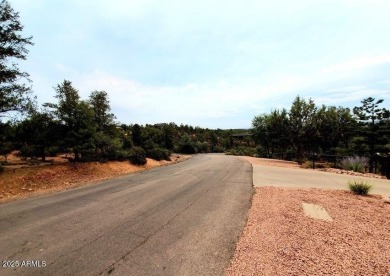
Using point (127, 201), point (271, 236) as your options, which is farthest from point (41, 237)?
point (271, 236)

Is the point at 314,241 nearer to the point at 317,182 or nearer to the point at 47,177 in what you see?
the point at 317,182

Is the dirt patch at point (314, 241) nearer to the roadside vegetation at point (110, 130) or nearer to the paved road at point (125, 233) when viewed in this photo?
the paved road at point (125, 233)

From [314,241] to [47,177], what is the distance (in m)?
13.5

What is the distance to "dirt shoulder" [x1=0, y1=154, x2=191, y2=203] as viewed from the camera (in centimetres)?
1063

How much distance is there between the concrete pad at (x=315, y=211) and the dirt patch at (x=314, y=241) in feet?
0.48

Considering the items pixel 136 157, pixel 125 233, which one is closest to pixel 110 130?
pixel 136 157

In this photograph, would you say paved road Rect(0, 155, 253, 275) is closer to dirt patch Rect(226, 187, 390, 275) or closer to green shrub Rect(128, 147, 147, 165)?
dirt patch Rect(226, 187, 390, 275)

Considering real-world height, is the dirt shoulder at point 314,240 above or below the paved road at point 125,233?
above

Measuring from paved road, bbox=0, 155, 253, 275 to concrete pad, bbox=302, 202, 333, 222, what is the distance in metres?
1.74

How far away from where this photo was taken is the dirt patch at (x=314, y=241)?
12.1ft

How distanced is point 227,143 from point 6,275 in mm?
63254

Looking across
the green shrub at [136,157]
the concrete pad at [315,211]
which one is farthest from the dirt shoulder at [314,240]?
the green shrub at [136,157]

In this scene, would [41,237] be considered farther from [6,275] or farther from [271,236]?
[271,236]

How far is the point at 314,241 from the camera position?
4.64m
